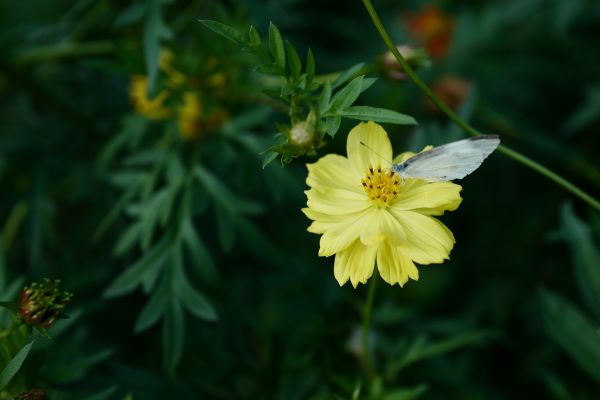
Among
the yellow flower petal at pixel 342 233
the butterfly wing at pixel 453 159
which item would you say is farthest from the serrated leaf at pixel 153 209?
the butterfly wing at pixel 453 159

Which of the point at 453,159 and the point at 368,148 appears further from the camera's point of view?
the point at 368,148

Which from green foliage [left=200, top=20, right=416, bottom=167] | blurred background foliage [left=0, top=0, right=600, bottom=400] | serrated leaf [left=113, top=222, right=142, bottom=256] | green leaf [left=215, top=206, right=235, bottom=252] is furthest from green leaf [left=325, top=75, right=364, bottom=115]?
serrated leaf [left=113, top=222, right=142, bottom=256]

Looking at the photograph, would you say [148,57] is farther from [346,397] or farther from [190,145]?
[346,397]

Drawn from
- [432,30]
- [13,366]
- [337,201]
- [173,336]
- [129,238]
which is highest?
[432,30]

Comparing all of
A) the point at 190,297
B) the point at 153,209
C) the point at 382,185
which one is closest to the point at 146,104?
the point at 153,209

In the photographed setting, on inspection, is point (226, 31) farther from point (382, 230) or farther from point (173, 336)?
point (173, 336)

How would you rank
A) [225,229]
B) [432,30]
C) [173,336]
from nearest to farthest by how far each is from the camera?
1. [173,336]
2. [225,229]
3. [432,30]

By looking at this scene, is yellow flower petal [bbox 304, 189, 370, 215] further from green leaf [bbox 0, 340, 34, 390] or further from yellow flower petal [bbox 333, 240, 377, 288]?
green leaf [bbox 0, 340, 34, 390]
